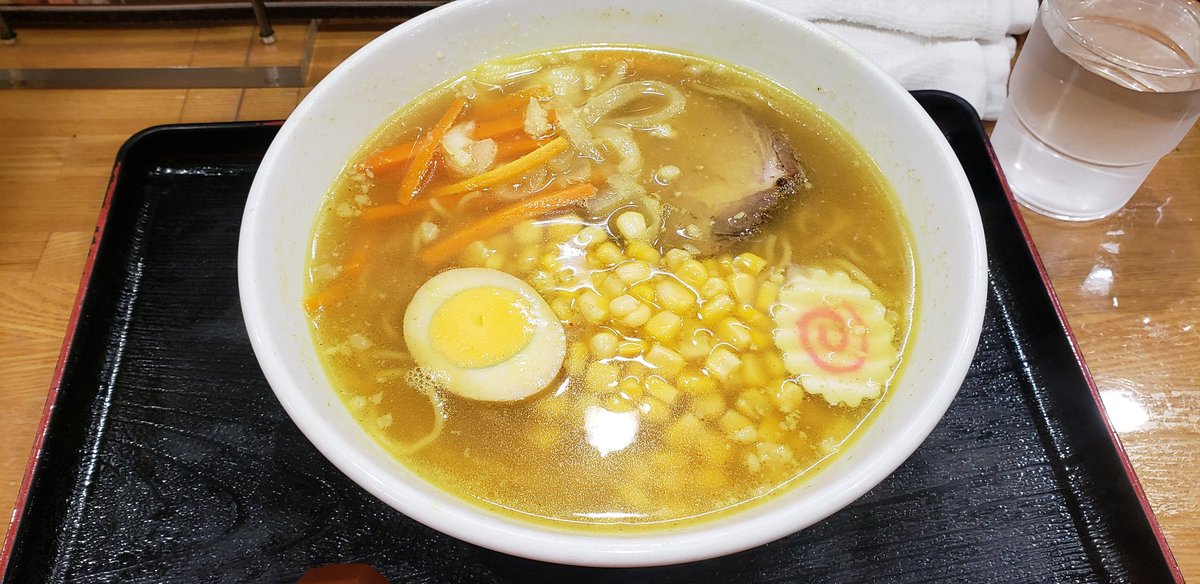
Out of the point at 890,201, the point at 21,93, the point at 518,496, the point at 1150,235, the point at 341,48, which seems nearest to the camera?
the point at 518,496

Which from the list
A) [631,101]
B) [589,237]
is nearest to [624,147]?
[631,101]

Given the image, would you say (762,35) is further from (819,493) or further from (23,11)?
(23,11)

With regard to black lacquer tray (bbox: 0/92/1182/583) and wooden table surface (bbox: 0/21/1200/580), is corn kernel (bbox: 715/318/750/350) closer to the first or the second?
black lacquer tray (bbox: 0/92/1182/583)

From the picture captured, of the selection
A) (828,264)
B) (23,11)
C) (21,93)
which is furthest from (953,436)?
(23,11)

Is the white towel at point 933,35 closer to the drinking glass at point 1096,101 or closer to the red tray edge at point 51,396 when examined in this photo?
the drinking glass at point 1096,101

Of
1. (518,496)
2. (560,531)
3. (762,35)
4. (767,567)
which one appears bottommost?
(767,567)

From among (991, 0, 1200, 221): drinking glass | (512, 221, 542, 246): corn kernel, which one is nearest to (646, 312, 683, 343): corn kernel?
Result: (512, 221, 542, 246): corn kernel

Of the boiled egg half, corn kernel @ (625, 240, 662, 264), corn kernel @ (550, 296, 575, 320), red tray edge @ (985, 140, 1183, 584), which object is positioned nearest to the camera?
red tray edge @ (985, 140, 1183, 584)
